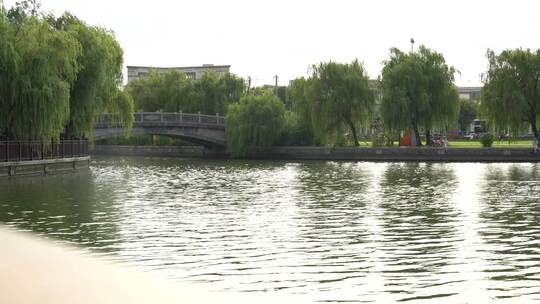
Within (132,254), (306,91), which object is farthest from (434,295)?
(306,91)

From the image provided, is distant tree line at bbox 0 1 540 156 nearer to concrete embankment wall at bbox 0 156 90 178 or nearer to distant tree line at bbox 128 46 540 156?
distant tree line at bbox 128 46 540 156

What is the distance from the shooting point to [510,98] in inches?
2190

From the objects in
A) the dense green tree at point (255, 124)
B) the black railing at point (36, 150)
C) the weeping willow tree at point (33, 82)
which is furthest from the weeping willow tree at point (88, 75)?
the dense green tree at point (255, 124)

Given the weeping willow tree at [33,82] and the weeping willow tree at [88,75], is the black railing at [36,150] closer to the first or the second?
the weeping willow tree at [33,82]

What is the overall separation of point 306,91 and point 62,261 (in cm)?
5018

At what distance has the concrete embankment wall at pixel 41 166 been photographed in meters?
35.0

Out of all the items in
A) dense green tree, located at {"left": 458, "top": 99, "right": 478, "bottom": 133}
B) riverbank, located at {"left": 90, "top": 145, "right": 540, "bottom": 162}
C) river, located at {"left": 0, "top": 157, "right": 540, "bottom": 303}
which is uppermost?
dense green tree, located at {"left": 458, "top": 99, "right": 478, "bottom": 133}

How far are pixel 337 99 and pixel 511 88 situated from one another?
12.6 metres

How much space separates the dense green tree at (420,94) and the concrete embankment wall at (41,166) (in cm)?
2406

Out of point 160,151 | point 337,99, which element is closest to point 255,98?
point 337,99

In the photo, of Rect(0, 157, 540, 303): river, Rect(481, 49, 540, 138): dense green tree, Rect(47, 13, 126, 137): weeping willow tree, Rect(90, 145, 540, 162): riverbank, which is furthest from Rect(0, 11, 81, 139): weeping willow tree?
Rect(481, 49, 540, 138): dense green tree

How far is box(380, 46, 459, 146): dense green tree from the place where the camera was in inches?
2318

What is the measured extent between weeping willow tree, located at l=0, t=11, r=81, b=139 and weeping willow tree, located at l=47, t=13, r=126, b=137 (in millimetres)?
2294

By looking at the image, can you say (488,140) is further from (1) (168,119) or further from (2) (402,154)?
(1) (168,119)
